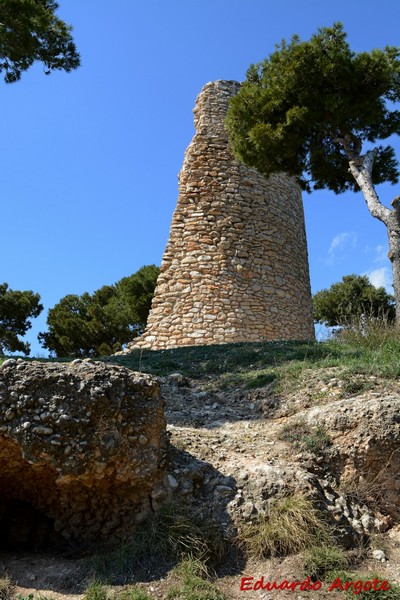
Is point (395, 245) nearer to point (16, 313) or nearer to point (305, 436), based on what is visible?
point (305, 436)

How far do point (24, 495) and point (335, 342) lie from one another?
15.6ft

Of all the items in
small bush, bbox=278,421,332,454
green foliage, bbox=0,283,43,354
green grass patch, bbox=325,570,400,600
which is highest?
green foliage, bbox=0,283,43,354

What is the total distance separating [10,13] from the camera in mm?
9695

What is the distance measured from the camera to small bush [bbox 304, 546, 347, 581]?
3051mm

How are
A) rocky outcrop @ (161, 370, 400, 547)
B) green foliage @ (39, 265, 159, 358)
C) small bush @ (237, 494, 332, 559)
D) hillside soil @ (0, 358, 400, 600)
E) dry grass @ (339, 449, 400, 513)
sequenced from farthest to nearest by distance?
green foliage @ (39, 265, 159, 358), dry grass @ (339, 449, 400, 513), rocky outcrop @ (161, 370, 400, 547), small bush @ (237, 494, 332, 559), hillside soil @ (0, 358, 400, 600)

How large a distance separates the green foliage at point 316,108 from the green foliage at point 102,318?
9.98 m

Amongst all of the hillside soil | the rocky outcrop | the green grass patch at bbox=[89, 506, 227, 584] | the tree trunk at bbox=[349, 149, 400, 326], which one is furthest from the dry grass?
the tree trunk at bbox=[349, 149, 400, 326]

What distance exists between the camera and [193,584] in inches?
116

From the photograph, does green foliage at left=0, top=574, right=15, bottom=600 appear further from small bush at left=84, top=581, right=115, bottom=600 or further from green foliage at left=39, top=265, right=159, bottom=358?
green foliage at left=39, top=265, right=159, bottom=358

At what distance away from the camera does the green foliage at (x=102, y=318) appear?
67.6 ft

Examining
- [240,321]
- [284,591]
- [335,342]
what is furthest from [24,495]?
[240,321]

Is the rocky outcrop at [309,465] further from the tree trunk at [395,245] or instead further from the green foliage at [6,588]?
the tree trunk at [395,245]

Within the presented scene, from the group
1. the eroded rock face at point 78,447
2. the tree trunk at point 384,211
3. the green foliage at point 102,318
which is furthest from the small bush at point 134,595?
the green foliage at point 102,318

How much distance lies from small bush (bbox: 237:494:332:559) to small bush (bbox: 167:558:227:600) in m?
0.35
